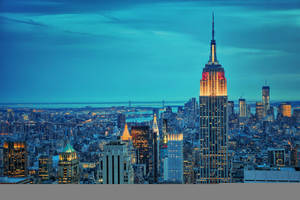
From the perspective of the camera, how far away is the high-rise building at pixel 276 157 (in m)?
4.42

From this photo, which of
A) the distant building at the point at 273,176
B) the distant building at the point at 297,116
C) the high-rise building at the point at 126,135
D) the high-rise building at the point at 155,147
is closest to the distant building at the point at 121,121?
the high-rise building at the point at 126,135

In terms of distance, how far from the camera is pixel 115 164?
4.36 meters

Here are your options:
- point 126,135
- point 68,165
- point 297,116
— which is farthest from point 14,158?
point 297,116

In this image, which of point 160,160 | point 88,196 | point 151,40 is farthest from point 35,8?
point 160,160

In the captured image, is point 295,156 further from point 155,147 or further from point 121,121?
point 155,147

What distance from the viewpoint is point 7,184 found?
384cm

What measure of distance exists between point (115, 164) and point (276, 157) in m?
1.98

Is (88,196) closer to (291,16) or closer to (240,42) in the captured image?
(240,42)

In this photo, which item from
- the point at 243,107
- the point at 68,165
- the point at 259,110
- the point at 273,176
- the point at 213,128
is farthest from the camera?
the point at 213,128

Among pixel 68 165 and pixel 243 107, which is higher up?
pixel 243 107

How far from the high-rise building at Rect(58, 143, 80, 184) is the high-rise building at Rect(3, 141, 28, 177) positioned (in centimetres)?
43

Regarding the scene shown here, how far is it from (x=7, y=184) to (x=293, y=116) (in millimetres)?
3315

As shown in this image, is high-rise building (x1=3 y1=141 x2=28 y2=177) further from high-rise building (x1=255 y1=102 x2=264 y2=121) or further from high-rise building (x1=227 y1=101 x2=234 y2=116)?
high-rise building (x1=255 y1=102 x2=264 y2=121)

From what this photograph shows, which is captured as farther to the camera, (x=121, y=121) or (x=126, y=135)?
(x=126, y=135)
